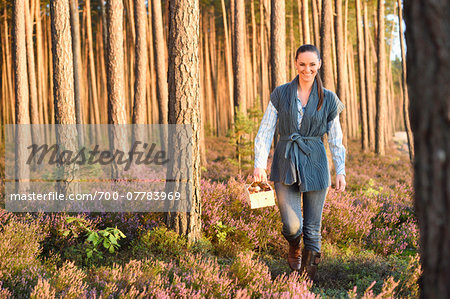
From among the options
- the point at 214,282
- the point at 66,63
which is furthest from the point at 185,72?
the point at 66,63

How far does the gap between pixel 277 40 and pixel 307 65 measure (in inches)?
293

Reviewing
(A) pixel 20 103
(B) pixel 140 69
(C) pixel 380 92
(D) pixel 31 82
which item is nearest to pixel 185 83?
(A) pixel 20 103

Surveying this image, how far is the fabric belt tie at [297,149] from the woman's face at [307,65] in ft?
2.02

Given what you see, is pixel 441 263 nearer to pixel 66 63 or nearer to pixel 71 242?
pixel 71 242

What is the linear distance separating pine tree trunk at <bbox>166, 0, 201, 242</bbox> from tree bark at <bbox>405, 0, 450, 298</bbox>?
345 centimetres

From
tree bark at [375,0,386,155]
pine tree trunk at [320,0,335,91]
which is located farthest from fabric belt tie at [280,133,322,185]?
tree bark at [375,0,386,155]

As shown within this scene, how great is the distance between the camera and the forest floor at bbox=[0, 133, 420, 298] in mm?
3555

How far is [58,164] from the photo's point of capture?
267 inches

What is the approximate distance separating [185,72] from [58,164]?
3470 millimetres

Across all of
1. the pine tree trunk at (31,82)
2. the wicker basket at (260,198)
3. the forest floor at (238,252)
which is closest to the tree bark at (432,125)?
the forest floor at (238,252)

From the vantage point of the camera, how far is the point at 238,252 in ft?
15.9

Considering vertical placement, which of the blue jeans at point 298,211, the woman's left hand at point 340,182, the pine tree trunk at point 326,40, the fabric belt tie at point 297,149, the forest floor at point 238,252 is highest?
the pine tree trunk at point 326,40

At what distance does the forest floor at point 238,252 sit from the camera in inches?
140

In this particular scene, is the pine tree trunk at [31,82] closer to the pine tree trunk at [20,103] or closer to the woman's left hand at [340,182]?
the pine tree trunk at [20,103]
